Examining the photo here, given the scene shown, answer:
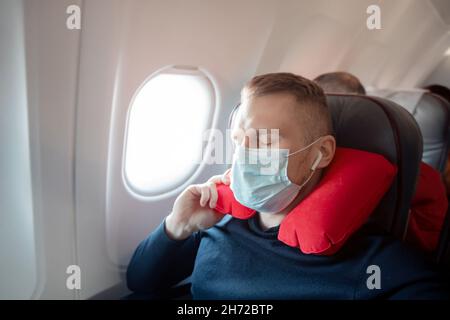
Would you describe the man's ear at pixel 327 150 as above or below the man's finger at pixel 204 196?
above

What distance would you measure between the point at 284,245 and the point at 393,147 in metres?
0.47

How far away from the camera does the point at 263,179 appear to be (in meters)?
1.02

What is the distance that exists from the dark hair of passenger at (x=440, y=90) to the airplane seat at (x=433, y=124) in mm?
80

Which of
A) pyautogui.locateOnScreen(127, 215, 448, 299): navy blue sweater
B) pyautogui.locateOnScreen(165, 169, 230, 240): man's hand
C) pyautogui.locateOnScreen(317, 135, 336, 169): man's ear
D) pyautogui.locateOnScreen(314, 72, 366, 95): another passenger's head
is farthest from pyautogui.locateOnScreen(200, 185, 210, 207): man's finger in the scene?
pyautogui.locateOnScreen(314, 72, 366, 95): another passenger's head

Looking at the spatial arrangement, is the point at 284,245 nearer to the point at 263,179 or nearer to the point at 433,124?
the point at 263,179

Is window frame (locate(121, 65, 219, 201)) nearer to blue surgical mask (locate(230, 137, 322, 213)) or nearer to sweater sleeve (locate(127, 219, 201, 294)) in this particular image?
sweater sleeve (locate(127, 219, 201, 294))

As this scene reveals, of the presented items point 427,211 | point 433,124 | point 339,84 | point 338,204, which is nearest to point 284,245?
point 338,204

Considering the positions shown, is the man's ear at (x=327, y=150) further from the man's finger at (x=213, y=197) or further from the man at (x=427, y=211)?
the man at (x=427, y=211)

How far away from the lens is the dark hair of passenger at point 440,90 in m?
2.16

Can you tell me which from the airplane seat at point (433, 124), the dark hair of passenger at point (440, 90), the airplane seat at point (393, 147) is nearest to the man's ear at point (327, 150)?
the airplane seat at point (393, 147)

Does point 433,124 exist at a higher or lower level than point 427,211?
higher

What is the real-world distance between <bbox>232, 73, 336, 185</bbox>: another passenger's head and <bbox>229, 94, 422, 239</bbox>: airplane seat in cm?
17

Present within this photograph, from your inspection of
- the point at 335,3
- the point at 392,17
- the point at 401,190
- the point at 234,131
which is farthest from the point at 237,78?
the point at 392,17

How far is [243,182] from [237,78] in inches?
26.7
